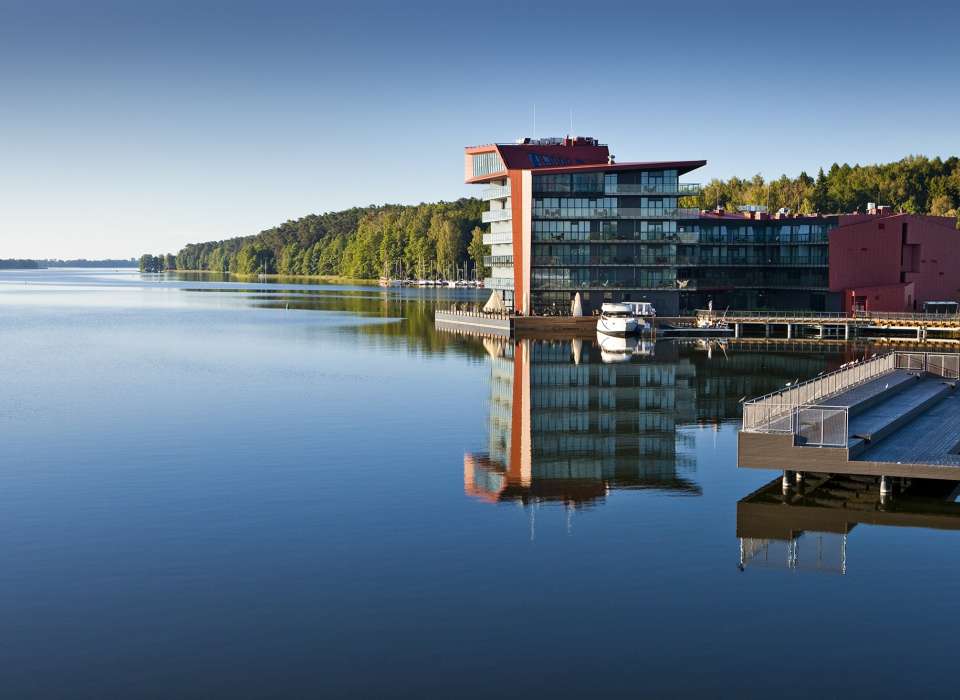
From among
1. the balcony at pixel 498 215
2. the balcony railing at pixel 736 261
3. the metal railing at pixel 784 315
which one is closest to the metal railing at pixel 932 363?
the metal railing at pixel 784 315

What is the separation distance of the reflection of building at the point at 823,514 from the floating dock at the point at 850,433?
3.57 feet

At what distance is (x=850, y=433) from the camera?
135 feet

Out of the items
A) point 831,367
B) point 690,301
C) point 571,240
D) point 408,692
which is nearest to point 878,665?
point 408,692

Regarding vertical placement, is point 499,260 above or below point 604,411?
above

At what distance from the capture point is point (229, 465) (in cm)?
4578

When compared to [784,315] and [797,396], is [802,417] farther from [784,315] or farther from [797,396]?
[784,315]

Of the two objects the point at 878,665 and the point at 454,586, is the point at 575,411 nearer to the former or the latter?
the point at 454,586

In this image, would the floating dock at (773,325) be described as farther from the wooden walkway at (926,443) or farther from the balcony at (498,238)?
the wooden walkway at (926,443)

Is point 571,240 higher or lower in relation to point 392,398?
higher

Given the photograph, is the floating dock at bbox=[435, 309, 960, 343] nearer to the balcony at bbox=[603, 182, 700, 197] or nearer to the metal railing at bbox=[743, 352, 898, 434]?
the balcony at bbox=[603, 182, 700, 197]

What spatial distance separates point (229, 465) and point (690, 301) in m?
101

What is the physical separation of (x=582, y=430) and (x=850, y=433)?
1786cm

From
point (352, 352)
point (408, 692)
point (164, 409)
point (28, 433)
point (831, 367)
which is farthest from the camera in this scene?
point (352, 352)

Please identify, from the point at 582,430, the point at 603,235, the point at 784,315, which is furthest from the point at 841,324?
the point at 582,430
